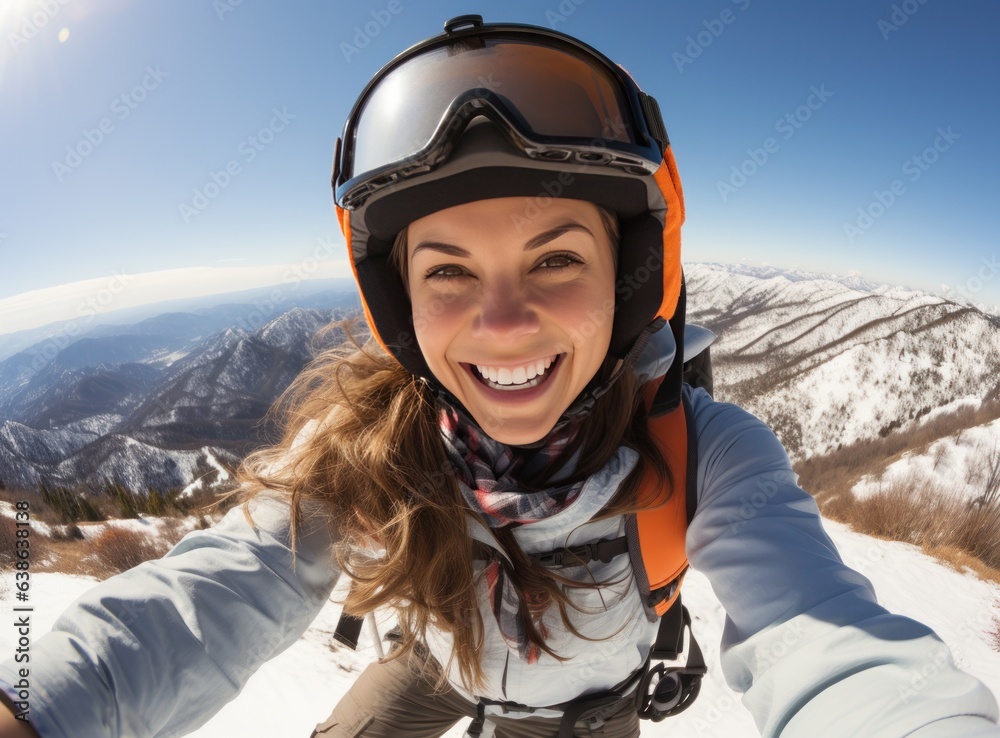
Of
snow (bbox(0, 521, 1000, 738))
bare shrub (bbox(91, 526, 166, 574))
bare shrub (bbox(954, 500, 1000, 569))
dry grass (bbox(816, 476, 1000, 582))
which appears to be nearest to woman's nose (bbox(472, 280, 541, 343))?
snow (bbox(0, 521, 1000, 738))

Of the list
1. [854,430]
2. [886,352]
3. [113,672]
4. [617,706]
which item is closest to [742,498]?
[617,706]

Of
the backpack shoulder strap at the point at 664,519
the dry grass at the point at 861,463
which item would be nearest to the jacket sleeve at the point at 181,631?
the backpack shoulder strap at the point at 664,519

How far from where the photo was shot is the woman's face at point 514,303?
1256 millimetres

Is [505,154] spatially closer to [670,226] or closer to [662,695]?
[670,226]

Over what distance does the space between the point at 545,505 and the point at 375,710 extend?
57.0 inches

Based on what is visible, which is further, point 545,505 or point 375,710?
point 375,710

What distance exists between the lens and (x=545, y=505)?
4.24ft

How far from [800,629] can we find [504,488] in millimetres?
797

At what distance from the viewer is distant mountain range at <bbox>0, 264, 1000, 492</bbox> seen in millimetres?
24453

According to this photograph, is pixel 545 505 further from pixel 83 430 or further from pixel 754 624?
pixel 83 430

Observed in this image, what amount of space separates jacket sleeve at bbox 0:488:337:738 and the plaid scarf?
1.71 ft

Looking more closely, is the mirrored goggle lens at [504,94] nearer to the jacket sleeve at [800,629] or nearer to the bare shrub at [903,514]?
the jacket sleeve at [800,629]

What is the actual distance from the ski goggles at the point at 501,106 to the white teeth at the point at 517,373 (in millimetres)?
620

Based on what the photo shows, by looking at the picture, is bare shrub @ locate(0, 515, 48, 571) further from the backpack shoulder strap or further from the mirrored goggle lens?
the backpack shoulder strap
